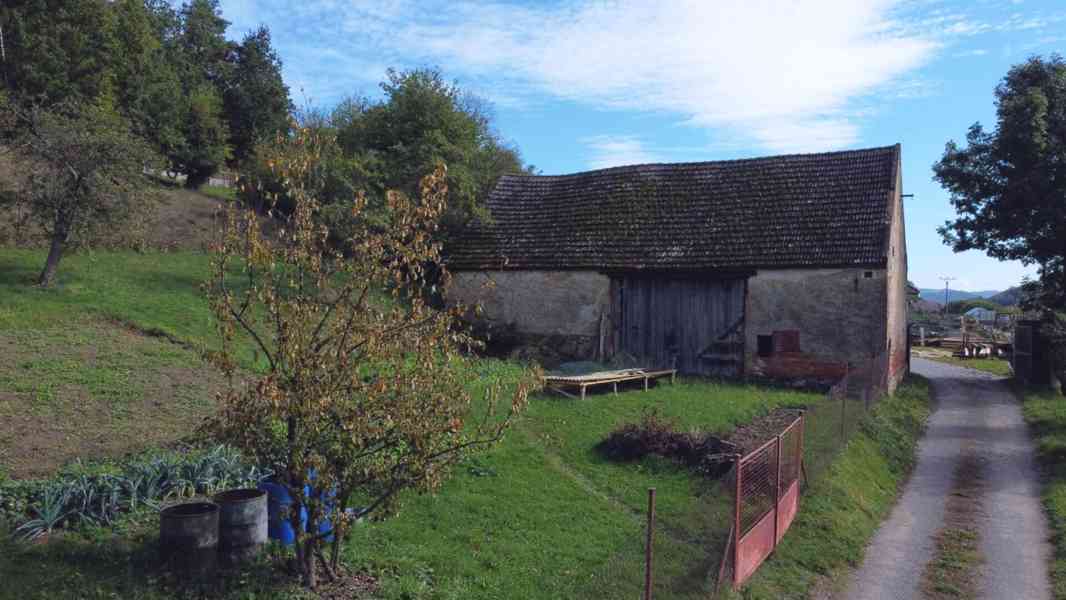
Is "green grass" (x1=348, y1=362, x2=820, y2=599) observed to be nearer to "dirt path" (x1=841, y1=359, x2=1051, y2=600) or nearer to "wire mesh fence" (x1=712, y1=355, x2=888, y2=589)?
"wire mesh fence" (x1=712, y1=355, x2=888, y2=589)

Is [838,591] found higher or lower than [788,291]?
lower

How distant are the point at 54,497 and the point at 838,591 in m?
8.58

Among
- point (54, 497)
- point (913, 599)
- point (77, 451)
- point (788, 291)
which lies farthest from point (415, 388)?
point (788, 291)

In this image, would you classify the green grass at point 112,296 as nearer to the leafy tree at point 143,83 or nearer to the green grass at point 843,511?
the green grass at point 843,511

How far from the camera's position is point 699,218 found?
23.2 meters

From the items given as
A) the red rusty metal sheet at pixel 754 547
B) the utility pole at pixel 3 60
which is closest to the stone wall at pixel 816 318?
the red rusty metal sheet at pixel 754 547

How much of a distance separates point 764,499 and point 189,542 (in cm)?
624

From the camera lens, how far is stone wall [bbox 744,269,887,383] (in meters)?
19.9

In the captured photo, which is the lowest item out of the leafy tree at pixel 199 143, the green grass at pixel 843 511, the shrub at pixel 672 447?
the green grass at pixel 843 511

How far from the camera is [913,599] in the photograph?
9.20 meters

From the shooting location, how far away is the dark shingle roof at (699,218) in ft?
69.4

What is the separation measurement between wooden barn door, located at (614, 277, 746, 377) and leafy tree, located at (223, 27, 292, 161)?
85.7 feet

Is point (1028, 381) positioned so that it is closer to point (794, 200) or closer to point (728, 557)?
point (794, 200)

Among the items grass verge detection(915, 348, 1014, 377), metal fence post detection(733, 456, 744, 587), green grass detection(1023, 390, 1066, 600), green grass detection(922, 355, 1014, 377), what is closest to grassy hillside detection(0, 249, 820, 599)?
metal fence post detection(733, 456, 744, 587)
